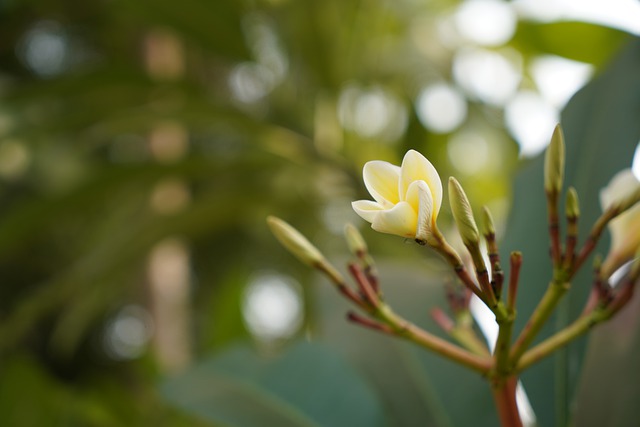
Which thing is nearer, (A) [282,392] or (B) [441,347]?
(B) [441,347]

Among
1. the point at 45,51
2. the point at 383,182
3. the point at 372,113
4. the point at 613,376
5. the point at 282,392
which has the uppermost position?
the point at 383,182

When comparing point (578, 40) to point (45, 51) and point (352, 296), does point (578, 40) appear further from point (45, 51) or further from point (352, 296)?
point (45, 51)

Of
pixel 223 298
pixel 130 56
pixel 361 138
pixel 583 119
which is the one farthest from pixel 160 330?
pixel 583 119

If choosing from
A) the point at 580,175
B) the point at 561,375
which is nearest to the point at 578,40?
the point at 580,175

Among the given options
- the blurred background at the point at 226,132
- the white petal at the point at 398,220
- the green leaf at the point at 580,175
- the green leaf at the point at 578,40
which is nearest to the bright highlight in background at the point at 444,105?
the blurred background at the point at 226,132

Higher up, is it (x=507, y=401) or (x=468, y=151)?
(x=507, y=401)

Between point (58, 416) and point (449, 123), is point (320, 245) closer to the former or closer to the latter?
point (449, 123)
